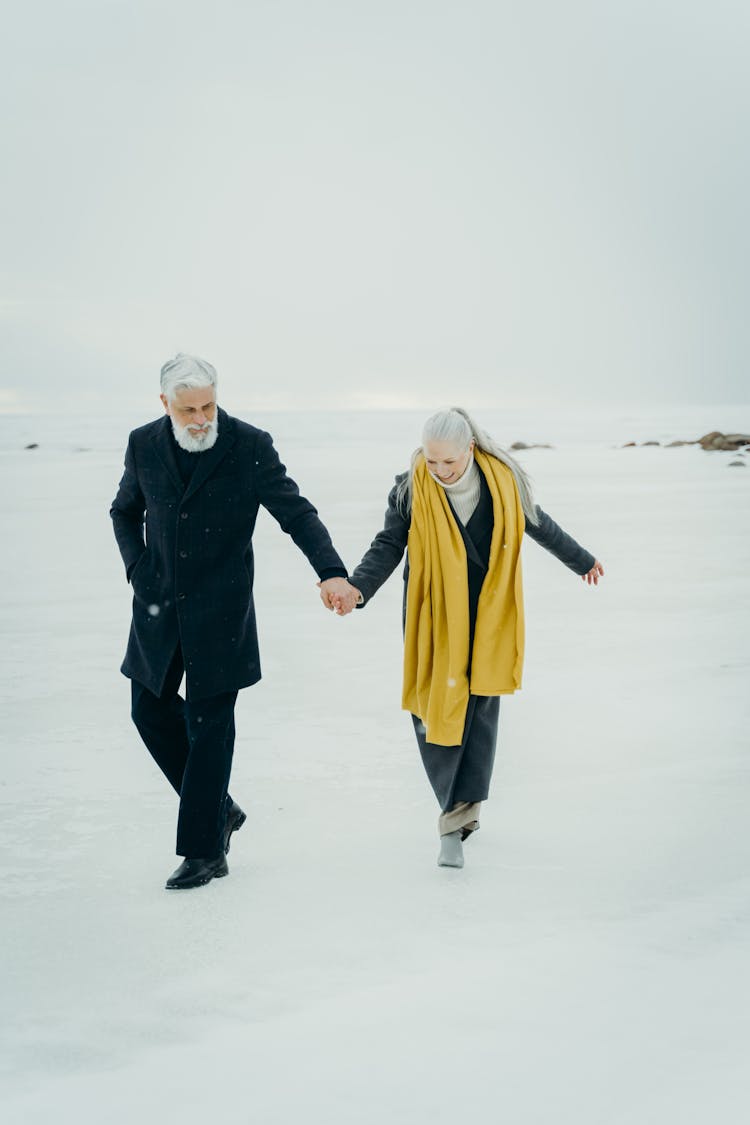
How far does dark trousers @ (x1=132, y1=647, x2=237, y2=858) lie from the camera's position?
372cm

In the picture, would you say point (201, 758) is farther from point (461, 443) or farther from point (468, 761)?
point (461, 443)

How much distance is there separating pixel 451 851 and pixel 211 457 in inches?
56.8

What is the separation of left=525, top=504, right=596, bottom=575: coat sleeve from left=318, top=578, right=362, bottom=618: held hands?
2.13 ft

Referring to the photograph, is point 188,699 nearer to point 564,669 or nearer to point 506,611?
point 506,611

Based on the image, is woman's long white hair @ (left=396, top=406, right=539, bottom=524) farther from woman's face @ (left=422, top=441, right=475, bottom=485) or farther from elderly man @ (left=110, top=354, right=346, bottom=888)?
elderly man @ (left=110, top=354, right=346, bottom=888)

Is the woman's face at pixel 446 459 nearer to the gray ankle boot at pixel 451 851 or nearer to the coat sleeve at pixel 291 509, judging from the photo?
the coat sleeve at pixel 291 509

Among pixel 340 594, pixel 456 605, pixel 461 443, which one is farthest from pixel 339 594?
pixel 461 443

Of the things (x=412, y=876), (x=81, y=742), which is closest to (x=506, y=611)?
(x=412, y=876)

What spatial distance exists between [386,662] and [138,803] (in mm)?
2595

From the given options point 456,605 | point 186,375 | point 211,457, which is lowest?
point 456,605

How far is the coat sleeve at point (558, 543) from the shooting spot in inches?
161

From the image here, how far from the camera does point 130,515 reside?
388 centimetres

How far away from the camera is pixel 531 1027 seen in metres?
2.82

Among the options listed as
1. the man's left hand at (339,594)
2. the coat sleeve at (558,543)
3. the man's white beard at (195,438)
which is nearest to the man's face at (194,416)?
the man's white beard at (195,438)
